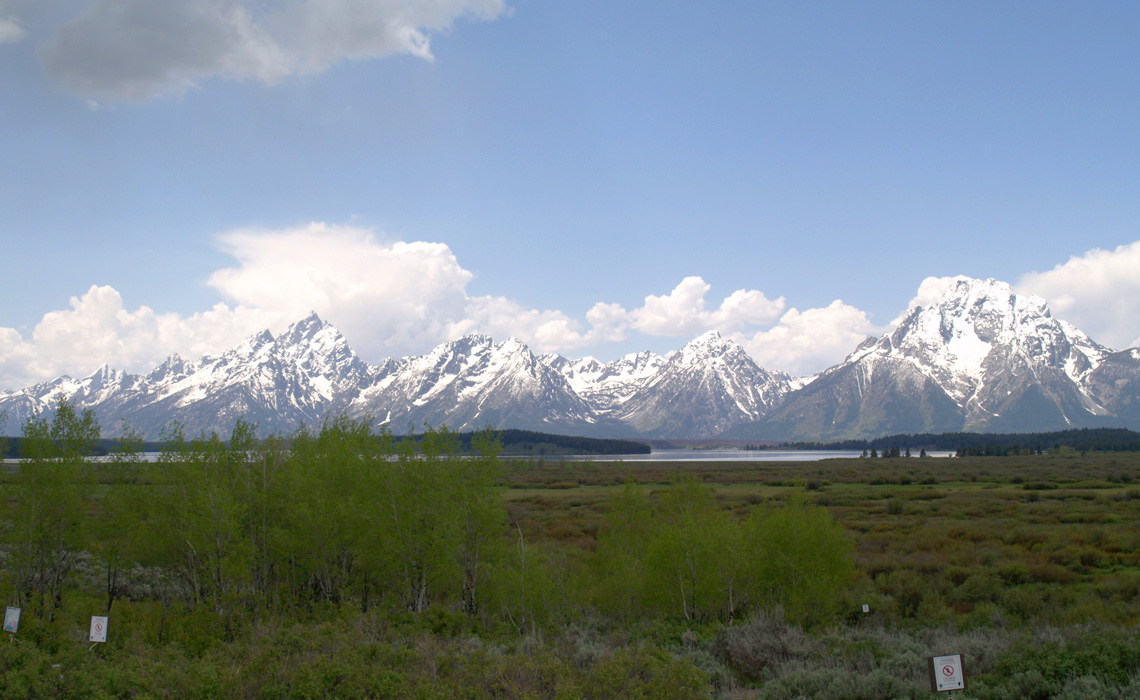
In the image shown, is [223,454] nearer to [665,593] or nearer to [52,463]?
[52,463]

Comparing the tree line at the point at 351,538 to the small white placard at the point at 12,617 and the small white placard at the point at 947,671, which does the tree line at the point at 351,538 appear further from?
the small white placard at the point at 947,671

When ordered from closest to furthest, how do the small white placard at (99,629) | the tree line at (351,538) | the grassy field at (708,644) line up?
the grassy field at (708,644)
the small white placard at (99,629)
the tree line at (351,538)

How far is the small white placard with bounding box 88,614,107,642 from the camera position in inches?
612

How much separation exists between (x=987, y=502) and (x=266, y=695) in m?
60.3

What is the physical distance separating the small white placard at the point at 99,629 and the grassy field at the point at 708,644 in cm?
39

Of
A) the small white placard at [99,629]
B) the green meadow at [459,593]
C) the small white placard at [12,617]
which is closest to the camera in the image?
the green meadow at [459,593]

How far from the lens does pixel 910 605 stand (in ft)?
80.7

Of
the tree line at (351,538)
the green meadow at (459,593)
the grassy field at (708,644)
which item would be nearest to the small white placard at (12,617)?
the grassy field at (708,644)

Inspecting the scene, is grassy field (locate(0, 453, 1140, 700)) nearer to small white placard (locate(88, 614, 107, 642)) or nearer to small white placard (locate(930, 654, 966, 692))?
small white placard (locate(88, 614, 107, 642))

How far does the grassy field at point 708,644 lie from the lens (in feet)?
41.2

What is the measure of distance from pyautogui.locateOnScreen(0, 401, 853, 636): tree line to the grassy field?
3.49ft

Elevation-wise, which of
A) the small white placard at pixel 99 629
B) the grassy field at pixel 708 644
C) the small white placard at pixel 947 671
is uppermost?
the small white placard at pixel 947 671

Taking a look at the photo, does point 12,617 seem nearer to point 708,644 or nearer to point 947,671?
point 708,644

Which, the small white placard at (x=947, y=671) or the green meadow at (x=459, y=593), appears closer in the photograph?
the small white placard at (x=947, y=671)
